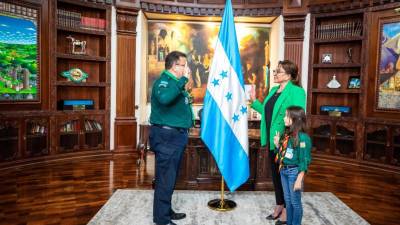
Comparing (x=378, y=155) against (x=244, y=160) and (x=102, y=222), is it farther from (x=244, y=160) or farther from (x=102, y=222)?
(x=102, y=222)

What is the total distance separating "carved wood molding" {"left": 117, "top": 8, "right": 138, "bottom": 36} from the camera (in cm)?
672

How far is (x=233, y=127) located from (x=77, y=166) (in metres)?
3.40

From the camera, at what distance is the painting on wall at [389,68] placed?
594 cm

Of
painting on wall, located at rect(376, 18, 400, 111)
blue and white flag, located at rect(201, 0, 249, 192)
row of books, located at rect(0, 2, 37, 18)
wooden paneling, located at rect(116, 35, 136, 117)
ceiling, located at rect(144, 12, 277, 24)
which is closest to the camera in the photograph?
blue and white flag, located at rect(201, 0, 249, 192)

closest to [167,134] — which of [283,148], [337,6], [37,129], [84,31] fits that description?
[283,148]

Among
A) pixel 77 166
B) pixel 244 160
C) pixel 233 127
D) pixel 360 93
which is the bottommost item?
pixel 77 166

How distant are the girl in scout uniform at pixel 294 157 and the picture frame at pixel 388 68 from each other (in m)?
4.01

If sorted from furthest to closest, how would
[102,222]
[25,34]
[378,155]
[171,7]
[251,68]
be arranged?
[251,68] < [171,7] < [378,155] < [25,34] < [102,222]

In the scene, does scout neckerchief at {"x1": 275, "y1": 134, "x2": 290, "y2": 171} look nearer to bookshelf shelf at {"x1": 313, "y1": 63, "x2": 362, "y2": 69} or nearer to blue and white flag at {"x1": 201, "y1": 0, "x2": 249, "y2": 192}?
blue and white flag at {"x1": 201, "y1": 0, "x2": 249, "y2": 192}

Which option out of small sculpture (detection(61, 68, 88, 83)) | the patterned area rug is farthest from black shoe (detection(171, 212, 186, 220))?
small sculpture (detection(61, 68, 88, 83))

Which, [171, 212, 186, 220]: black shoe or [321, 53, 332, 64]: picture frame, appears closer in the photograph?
[171, 212, 186, 220]: black shoe

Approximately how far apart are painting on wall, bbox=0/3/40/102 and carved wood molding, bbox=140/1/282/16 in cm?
222

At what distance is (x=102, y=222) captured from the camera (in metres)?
3.24

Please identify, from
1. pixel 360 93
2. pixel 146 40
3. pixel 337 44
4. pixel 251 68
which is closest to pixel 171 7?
pixel 146 40
